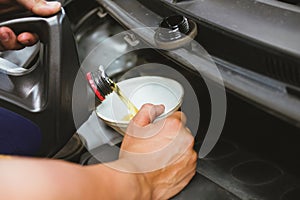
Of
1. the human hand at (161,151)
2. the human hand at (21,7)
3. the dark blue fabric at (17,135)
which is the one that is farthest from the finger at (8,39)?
the human hand at (161,151)

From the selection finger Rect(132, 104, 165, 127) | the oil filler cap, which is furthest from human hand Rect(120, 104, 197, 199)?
the oil filler cap

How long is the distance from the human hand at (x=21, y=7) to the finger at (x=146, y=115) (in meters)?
0.30

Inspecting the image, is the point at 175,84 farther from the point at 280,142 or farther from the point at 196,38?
the point at 280,142

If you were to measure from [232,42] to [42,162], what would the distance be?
0.39m

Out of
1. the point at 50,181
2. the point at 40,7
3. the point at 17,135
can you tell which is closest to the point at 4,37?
the point at 40,7

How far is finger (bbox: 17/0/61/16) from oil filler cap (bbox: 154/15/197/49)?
25 centimetres

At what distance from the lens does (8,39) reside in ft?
3.36

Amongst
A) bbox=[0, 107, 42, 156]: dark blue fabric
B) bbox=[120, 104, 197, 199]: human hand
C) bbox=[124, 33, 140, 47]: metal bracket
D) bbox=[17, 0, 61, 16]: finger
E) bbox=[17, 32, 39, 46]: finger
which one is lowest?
bbox=[120, 104, 197, 199]: human hand

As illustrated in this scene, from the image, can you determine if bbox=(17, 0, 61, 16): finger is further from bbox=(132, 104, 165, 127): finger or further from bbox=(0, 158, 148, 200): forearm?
bbox=(0, 158, 148, 200): forearm

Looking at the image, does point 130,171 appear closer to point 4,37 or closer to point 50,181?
point 50,181

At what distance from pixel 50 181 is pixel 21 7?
53 cm

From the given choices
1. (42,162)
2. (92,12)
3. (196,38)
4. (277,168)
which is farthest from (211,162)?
(92,12)

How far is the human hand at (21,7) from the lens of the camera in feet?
3.18

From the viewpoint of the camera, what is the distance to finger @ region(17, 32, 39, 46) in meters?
1.02
